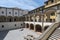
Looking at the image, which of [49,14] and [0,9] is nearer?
[49,14]

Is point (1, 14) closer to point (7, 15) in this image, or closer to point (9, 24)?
point (7, 15)

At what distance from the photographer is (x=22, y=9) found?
4806cm

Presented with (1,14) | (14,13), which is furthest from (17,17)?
(1,14)

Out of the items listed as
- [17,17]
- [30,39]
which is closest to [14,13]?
[17,17]

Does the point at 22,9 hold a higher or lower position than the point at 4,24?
higher

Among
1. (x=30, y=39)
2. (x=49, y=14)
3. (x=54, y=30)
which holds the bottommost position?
(x=30, y=39)

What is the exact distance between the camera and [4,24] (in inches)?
1441

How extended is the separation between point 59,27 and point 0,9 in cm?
3246

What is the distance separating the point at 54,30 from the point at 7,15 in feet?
111

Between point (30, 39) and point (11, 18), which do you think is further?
point (11, 18)

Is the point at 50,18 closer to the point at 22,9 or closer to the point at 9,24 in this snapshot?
the point at 9,24

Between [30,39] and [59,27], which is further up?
[59,27]

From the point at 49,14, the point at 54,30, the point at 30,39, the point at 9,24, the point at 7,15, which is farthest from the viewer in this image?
the point at 7,15

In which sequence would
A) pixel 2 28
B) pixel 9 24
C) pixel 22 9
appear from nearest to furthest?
pixel 2 28, pixel 9 24, pixel 22 9
